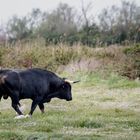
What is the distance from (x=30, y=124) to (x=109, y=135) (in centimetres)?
248

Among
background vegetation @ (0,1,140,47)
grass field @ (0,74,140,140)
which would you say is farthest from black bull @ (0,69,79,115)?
background vegetation @ (0,1,140,47)

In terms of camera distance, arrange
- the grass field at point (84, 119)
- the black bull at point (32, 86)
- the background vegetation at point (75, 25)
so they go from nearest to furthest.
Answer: the grass field at point (84, 119) < the black bull at point (32, 86) < the background vegetation at point (75, 25)

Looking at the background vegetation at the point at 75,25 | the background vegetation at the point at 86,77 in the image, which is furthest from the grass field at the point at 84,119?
the background vegetation at the point at 75,25

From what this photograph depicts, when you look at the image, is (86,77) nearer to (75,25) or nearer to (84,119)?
(84,119)

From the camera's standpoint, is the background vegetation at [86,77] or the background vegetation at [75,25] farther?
the background vegetation at [75,25]

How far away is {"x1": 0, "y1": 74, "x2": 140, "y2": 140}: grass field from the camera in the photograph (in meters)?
11.8

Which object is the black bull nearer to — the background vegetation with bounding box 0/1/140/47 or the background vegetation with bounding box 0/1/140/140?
the background vegetation with bounding box 0/1/140/140

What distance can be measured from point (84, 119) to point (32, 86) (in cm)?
262

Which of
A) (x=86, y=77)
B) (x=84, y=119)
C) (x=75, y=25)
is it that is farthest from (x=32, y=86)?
(x=75, y=25)

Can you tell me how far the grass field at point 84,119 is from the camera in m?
11.8

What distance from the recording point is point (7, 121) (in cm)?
1416

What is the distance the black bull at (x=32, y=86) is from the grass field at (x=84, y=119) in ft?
1.57

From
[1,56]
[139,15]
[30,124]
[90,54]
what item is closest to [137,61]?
[90,54]

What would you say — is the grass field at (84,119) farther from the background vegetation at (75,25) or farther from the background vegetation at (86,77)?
the background vegetation at (75,25)
